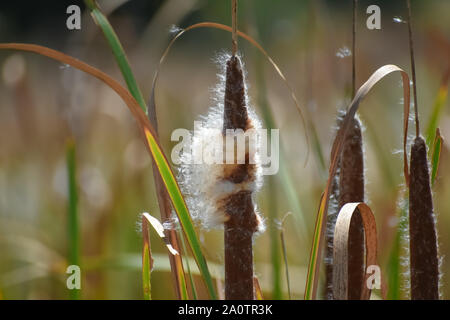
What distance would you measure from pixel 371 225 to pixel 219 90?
11.5 inches

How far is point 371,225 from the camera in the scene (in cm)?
84

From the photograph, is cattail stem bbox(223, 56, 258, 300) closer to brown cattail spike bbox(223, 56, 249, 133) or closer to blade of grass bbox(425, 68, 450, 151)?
brown cattail spike bbox(223, 56, 249, 133)

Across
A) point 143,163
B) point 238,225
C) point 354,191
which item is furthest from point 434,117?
point 143,163

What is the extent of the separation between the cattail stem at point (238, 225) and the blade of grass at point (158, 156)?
6 centimetres

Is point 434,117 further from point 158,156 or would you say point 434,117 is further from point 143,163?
point 143,163

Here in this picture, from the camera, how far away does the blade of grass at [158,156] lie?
0.80 m

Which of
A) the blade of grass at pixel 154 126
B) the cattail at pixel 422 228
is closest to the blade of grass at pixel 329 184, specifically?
the cattail at pixel 422 228

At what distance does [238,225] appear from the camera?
0.74m

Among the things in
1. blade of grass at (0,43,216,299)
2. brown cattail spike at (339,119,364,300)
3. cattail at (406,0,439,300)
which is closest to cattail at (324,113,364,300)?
brown cattail spike at (339,119,364,300)

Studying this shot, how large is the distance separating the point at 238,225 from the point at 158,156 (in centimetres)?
16

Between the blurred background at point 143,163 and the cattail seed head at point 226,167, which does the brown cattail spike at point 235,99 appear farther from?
the blurred background at point 143,163
